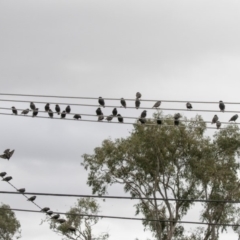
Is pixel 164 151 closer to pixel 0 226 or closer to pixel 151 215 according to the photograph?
pixel 151 215

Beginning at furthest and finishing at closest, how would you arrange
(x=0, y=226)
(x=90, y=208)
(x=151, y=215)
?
(x=0, y=226)
(x=90, y=208)
(x=151, y=215)

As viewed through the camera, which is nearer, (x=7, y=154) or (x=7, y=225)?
(x=7, y=154)

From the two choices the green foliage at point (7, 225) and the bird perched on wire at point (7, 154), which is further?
the green foliage at point (7, 225)

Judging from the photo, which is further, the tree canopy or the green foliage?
the green foliage

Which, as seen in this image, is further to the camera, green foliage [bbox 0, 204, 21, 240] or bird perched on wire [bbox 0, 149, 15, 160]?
green foliage [bbox 0, 204, 21, 240]

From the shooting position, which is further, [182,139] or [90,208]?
[90,208]

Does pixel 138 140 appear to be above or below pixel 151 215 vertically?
above

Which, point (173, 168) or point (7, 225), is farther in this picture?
point (7, 225)

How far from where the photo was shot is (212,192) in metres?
46.5

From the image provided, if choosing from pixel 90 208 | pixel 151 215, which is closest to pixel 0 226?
pixel 90 208

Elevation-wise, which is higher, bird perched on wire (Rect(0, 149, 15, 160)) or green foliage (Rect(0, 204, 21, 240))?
green foliage (Rect(0, 204, 21, 240))

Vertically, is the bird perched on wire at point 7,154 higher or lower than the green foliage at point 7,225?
lower

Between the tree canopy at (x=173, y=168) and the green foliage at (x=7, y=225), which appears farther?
the green foliage at (x=7, y=225)

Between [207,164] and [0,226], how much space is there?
2447 centimetres
